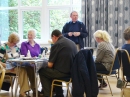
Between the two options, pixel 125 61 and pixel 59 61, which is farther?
pixel 59 61

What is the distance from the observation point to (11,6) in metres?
6.24

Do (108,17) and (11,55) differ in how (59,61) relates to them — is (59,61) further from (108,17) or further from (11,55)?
(108,17)

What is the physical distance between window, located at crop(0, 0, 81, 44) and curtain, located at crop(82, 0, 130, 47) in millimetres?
530

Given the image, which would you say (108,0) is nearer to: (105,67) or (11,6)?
(105,67)

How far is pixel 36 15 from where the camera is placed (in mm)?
6102

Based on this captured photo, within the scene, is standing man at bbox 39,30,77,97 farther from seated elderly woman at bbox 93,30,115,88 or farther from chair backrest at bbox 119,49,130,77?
chair backrest at bbox 119,49,130,77

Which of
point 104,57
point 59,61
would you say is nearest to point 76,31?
point 104,57

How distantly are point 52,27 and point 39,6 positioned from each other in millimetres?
628

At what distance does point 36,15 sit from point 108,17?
1906 mm

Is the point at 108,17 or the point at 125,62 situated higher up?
the point at 108,17

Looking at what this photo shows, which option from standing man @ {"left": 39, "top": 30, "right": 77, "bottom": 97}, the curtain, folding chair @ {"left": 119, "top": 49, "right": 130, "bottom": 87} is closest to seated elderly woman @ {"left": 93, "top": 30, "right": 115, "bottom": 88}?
standing man @ {"left": 39, "top": 30, "right": 77, "bottom": 97}

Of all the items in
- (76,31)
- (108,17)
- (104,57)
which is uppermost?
(108,17)

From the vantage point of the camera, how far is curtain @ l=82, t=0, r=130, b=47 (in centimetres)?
514

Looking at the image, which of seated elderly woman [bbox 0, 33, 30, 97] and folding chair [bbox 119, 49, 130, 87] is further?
seated elderly woman [bbox 0, 33, 30, 97]
